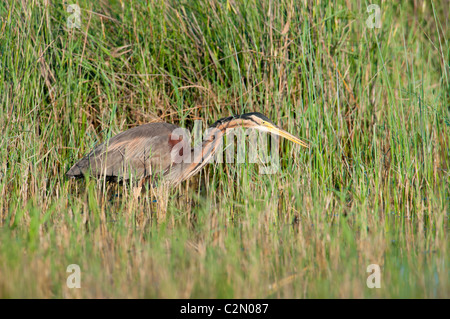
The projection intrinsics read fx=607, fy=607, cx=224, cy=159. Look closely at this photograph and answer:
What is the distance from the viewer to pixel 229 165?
566cm

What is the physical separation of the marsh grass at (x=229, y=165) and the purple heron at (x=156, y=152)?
0.65 feet

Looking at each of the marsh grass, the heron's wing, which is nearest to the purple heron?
the heron's wing

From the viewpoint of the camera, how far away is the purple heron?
5.61m

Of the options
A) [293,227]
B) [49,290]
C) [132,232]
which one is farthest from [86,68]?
[49,290]

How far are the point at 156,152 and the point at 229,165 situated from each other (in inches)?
30.8

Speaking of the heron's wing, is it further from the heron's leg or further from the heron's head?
the heron's head

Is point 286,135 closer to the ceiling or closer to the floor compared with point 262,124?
closer to the floor

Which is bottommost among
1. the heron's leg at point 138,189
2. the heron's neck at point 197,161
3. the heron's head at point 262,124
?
the heron's leg at point 138,189

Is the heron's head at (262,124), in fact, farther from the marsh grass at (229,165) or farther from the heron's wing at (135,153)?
the heron's wing at (135,153)

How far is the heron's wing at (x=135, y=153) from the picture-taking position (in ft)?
18.6

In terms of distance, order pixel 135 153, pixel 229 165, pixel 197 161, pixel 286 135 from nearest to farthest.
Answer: pixel 286 135
pixel 229 165
pixel 135 153
pixel 197 161

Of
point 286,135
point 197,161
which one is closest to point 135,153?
point 197,161

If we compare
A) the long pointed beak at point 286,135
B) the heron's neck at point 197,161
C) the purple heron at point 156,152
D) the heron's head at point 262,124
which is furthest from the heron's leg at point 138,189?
the long pointed beak at point 286,135

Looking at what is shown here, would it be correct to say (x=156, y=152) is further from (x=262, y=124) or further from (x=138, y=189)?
(x=262, y=124)
